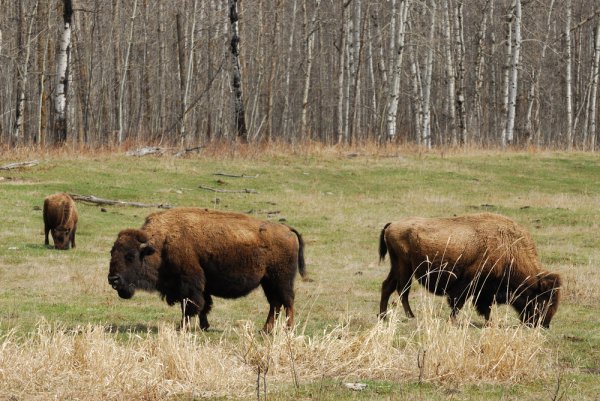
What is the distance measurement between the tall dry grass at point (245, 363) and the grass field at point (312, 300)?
20 mm

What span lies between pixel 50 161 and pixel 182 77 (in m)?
14.5

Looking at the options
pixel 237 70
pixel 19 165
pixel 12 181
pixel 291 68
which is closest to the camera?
pixel 12 181

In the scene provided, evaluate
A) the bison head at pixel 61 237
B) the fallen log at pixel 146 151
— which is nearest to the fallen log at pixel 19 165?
the fallen log at pixel 146 151

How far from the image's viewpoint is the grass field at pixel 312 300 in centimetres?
777

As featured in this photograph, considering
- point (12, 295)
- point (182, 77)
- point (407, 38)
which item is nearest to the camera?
point (12, 295)

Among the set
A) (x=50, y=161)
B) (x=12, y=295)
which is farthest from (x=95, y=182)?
(x=12, y=295)

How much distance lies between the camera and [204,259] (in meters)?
10.9

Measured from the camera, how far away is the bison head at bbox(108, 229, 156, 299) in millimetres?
10531

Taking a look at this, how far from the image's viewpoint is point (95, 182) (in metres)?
24.8

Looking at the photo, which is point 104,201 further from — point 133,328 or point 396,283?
point 396,283

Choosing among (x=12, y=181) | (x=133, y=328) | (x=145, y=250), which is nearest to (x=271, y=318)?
(x=133, y=328)

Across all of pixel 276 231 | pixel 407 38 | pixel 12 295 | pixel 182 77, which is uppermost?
pixel 407 38

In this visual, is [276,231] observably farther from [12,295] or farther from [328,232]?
[328,232]

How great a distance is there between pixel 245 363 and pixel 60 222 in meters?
11.0
